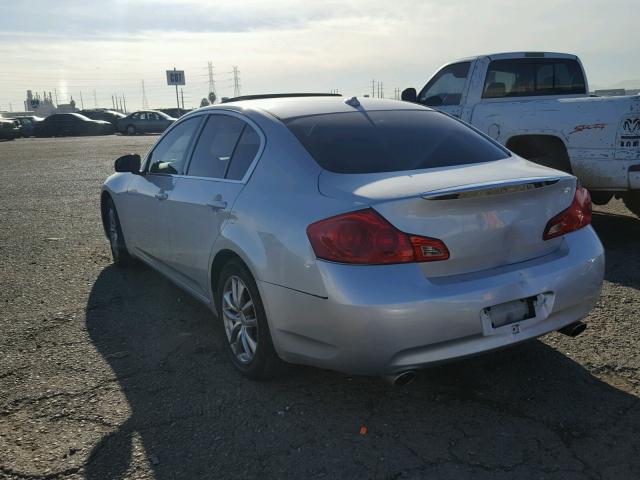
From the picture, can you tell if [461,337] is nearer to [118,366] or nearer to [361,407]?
[361,407]

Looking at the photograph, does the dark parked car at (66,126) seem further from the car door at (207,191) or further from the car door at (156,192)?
the car door at (207,191)

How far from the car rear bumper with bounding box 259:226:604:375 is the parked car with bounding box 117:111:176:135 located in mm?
37648

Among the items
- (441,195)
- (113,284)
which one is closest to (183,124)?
(113,284)

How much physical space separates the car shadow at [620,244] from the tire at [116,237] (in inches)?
175

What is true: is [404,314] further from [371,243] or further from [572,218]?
[572,218]

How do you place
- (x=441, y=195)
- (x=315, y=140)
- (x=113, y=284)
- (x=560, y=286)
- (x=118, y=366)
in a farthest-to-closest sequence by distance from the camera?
(x=113, y=284) → (x=118, y=366) → (x=315, y=140) → (x=560, y=286) → (x=441, y=195)

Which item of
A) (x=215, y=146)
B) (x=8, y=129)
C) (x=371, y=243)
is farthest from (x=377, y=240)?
(x=8, y=129)

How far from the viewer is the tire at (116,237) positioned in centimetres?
579

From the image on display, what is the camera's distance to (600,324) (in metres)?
4.06

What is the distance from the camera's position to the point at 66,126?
38.3 m

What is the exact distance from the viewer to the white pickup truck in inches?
224

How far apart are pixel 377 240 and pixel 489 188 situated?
2.02ft

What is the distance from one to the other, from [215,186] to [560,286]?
2093mm

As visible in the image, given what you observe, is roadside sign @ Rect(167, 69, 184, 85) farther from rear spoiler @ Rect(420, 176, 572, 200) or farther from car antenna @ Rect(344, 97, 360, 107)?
rear spoiler @ Rect(420, 176, 572, 200)
